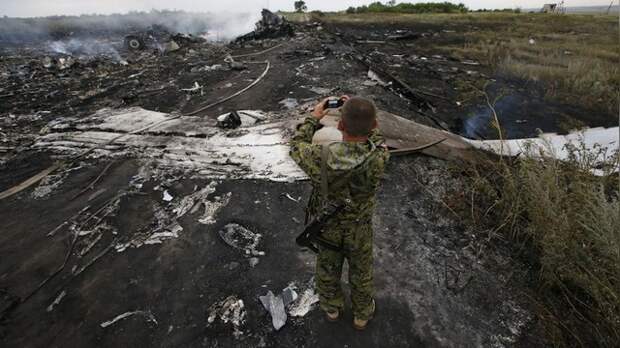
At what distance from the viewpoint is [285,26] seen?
17.7 meters

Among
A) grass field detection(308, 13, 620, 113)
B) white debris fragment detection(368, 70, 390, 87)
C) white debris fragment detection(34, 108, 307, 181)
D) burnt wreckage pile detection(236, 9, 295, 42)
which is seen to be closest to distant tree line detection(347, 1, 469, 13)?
grass field detection(308, 13, 620, 113)

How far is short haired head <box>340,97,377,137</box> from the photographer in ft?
5.50

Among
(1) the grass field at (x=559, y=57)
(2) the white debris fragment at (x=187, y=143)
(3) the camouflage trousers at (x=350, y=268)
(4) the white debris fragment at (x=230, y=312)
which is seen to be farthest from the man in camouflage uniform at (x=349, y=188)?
(1) the grass field at (x=559, y=57)

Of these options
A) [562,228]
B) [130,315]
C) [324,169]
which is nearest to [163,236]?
[130,315]

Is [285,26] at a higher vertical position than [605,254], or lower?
higher

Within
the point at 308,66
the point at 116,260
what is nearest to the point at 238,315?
the point at 116,260

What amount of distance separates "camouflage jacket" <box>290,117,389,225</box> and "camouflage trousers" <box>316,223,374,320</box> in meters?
0.09

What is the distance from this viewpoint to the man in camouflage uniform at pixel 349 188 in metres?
1.76

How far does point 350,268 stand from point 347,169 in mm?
741

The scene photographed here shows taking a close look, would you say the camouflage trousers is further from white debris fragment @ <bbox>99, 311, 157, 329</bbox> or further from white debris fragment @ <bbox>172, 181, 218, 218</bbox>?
white debris fragment @ <bbox>172, 181, 218, 218</bbox>

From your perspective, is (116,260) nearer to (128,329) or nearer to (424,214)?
(128,329)

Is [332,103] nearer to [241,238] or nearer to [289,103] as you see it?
[241,238]

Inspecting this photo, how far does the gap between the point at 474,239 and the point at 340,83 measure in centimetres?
583

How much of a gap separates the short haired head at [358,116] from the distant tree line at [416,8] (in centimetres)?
4143
